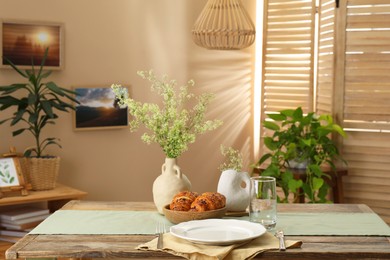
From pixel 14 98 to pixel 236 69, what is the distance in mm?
1870

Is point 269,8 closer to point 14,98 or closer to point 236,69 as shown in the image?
point 236,69

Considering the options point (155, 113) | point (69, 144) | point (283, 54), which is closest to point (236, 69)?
point (283, 54)

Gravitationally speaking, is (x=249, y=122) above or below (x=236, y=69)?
below

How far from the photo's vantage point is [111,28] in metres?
4.68

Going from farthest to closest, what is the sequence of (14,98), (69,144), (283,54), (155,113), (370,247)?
(283,54)
(69,144)
(14,98)
(155,113)
(370,247)

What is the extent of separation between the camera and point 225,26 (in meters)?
4.60

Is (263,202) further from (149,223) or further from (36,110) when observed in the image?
(36,110)

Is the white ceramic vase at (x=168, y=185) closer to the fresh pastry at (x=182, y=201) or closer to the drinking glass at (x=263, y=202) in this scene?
the fresh pastry at (x=182, y=201)

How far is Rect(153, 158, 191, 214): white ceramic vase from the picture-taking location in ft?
9.29

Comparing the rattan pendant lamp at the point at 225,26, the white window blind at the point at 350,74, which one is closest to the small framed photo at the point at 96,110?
the rattan pendant lamp at the point at 225,26

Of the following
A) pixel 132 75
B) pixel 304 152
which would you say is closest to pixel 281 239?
pixel 304 152

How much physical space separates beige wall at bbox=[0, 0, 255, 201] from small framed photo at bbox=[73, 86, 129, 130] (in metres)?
0.05

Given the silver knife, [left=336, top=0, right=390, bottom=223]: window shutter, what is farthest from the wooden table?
[left=336, top=0, right=390, bottom=223]: window shutter

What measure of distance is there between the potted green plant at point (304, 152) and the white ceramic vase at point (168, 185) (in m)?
1.77
